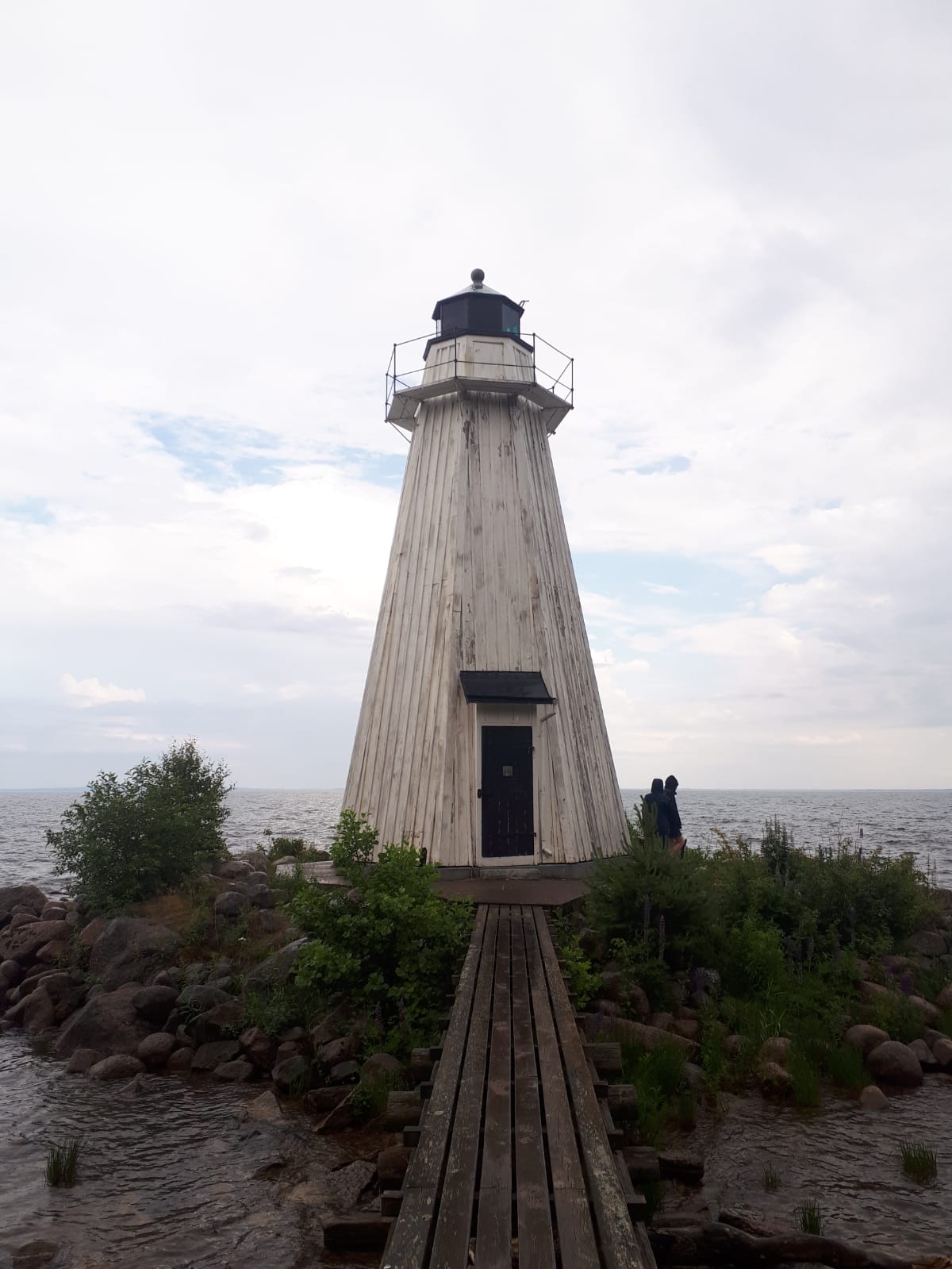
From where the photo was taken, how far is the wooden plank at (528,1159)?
165 inches

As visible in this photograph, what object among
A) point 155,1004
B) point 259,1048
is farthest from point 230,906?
point 259,1048

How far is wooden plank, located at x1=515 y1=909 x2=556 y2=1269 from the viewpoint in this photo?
4.20 meters

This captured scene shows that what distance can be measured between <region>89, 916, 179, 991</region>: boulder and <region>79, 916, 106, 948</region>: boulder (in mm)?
422

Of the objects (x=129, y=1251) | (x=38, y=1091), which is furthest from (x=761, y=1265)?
(x=38, y=1091)

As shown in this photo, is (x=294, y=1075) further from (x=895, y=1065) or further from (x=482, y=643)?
(x=482, y=643)

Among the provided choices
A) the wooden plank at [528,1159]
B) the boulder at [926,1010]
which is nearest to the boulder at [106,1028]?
the wooden plank at [528,1159]

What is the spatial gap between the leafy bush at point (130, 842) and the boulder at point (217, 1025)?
16.1 feet

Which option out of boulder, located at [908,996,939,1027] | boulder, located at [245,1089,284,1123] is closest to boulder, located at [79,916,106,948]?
boulder, located at [245,1089,284,1123]

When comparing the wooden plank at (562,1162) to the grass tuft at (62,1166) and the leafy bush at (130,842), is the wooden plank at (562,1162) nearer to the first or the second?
the grass tuft at (62,1166)

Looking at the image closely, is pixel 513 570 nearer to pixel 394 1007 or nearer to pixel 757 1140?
pixel 394 1007

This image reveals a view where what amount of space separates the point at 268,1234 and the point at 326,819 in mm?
62021

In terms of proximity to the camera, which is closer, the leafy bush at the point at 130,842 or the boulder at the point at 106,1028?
the boulder at the point at 106,1028

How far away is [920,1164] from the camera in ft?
26.1

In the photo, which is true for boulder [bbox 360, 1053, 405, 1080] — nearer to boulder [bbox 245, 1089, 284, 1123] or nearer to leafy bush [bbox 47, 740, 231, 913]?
boulder [bbox 245, 1089, 284, 1123]
